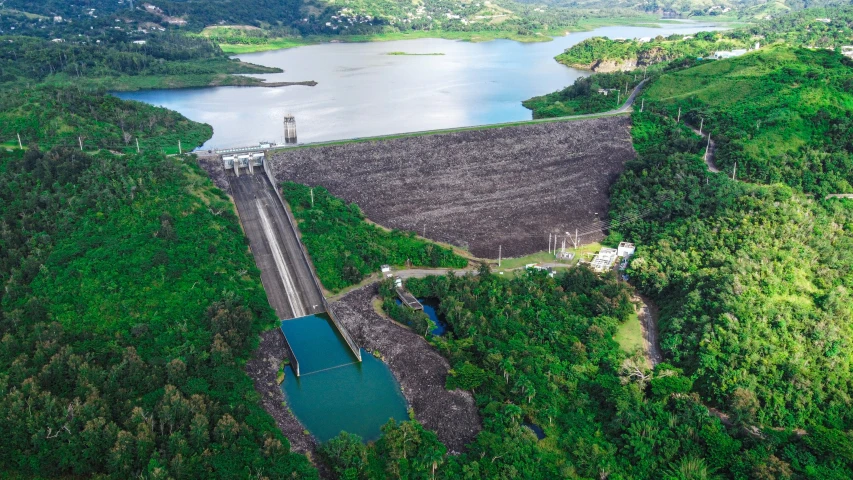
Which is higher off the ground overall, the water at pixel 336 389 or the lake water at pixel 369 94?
the lake water at pixel 369 94

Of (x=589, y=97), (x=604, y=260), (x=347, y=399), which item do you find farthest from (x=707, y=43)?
(x=347, y=399)

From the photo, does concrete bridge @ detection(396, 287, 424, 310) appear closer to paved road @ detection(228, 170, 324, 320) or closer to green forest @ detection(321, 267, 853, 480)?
green forest @ detection(321, 267, 853, 480)

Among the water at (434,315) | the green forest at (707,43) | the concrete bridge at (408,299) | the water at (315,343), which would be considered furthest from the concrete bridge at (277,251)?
the green forest at (707,43)

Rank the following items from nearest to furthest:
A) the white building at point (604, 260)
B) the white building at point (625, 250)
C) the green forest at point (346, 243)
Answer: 1. the green forest at point (346, 243)
2. the white building at point (604, 260)
3. the white building at point (625, 250)

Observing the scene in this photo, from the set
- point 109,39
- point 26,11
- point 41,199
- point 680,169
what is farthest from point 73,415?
point 26,11

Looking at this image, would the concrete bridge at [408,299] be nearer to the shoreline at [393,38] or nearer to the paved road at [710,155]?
the paved road at [710,155]

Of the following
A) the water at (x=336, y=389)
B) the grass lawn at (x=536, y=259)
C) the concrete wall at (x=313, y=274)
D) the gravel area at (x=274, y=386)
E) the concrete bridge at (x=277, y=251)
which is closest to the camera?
the gravel area at (x=274, y=386)
